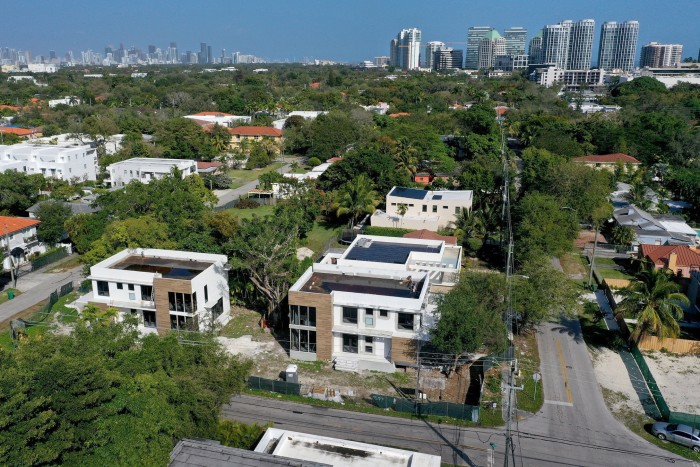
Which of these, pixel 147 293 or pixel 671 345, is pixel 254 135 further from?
pixel 671 345

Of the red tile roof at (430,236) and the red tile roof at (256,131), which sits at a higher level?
the red tile roof at (256,131)

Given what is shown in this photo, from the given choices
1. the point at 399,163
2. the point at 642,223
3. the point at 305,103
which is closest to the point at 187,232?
the point at 399,163

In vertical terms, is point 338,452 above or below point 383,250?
below

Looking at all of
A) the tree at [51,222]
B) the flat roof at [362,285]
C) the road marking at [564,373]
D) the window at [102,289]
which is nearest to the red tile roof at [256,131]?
the tree at [51,222]

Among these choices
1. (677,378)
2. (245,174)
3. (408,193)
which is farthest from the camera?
(245,174)

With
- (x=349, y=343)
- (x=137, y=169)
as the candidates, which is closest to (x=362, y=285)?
(x=349, y=343)

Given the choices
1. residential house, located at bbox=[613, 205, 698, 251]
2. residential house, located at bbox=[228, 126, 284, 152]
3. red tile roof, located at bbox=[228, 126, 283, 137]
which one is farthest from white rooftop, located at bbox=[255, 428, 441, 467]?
red tile roof, located at bbox=[228, 126, 283, 137]

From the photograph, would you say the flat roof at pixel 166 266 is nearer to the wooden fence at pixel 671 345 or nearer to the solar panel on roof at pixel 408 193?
the solar panel on roof at pixel 408 193
